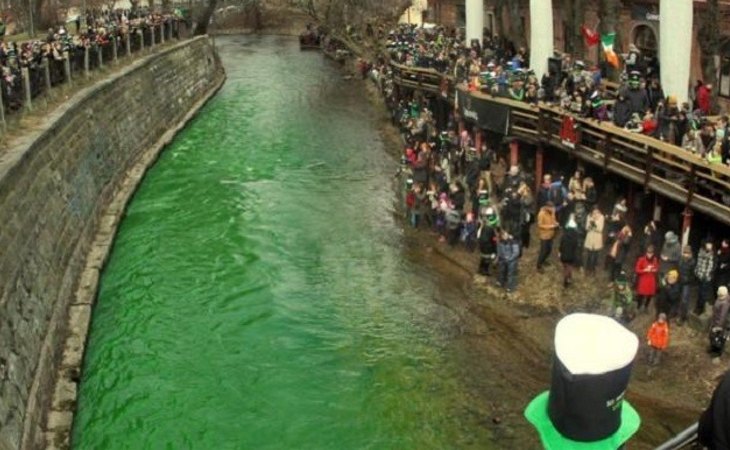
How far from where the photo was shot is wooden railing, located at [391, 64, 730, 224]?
1382cm

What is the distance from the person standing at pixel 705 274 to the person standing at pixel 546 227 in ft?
9.77

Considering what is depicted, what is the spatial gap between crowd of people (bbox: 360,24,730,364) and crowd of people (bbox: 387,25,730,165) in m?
1.35

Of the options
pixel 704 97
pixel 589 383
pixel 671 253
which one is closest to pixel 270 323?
pixel 671 253

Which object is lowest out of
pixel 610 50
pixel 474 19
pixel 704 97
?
pixel 704 97

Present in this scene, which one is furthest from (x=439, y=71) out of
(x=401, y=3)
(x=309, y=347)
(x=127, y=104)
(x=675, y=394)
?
(x=401, y=3)

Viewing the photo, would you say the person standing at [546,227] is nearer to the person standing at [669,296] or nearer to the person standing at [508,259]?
the person standing at [508,259]

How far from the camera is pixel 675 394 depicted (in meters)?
12.5

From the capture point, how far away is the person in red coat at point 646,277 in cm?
1373

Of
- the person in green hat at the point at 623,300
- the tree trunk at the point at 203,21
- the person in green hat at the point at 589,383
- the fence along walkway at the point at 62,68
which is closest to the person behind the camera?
the person in green hat at the point at 589,383

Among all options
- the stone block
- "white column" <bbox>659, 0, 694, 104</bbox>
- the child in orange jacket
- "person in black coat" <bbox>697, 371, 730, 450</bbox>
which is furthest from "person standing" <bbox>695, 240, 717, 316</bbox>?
"person in black coat" <bbox>697, 371, 730, 450</bbox>

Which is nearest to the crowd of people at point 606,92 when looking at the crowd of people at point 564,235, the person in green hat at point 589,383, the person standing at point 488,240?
the crowd of people at point 564,235

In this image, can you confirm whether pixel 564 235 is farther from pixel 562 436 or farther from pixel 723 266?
pixel 562 436

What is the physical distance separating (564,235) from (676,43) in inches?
233

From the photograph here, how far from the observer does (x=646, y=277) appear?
13.9 meters
